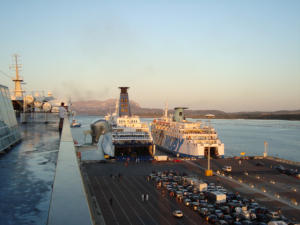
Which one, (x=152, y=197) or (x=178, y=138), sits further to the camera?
(x=178, y=138)

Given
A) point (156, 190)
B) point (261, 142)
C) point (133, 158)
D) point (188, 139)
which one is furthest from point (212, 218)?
point (261, 142)

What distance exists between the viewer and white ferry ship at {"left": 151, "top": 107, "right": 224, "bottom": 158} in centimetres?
3456

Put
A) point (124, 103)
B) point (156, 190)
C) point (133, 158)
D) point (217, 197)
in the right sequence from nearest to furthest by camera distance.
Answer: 1. point (217, 197)
2. point (156, 190)
3. point (133, 158)
4. point (124, 103)

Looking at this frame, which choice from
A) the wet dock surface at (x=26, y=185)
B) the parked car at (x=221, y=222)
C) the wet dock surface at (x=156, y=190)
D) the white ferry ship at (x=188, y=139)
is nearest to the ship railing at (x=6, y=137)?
the wet dock surface at (x=26, y=185)

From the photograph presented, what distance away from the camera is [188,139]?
3609 centimetres

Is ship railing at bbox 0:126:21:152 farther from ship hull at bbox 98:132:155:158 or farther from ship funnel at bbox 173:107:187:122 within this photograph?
ship funnel at bbox 173:107:187:122

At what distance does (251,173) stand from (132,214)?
15.2 meters

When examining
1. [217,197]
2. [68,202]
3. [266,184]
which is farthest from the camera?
[266,184]

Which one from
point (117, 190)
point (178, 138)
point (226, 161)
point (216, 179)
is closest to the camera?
point (117, 190)

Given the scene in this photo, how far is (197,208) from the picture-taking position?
15.2 metres

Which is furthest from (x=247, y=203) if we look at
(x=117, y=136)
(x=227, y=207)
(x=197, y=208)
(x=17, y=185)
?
(x=117, y=136)

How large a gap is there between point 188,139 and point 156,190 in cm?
1798

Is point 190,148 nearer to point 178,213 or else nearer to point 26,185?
point 178,213

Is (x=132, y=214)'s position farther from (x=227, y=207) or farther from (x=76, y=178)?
(x=76, y=178)
